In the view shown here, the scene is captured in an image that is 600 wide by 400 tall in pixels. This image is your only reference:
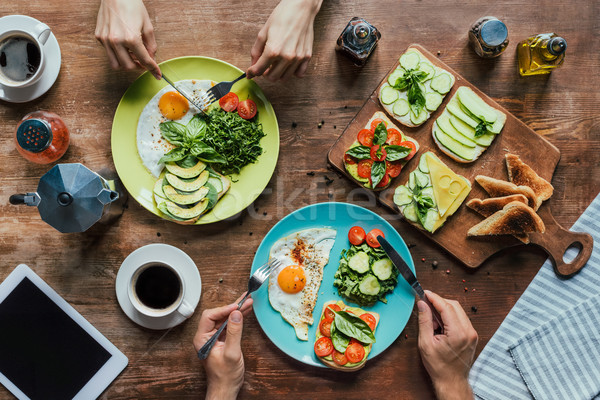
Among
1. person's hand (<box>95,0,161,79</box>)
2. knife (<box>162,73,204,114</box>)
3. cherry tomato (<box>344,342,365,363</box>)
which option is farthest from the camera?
cherry tomato (<box>344,342,365,363</box>)

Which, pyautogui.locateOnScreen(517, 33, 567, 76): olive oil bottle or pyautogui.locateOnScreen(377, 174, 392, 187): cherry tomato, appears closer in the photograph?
pyautogui.locateOnScreen(517, 33, 567, 76): olive oil bottle

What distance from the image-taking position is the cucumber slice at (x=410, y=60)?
2.71 meters

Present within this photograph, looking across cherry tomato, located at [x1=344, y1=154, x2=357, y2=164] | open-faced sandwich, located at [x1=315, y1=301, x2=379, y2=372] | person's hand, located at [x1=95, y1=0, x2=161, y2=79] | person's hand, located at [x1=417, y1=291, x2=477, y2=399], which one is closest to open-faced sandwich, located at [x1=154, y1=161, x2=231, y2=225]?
person's hand, located at [x1=95, y1=0, x2=161, y2=79]

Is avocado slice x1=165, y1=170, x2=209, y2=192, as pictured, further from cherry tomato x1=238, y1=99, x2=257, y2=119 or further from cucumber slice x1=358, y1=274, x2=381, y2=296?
cucumber slice x1=358, y1=274, x2=381, y2=296

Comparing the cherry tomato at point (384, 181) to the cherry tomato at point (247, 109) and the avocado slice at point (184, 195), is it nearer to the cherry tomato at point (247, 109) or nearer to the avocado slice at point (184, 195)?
the cherry tomato at point (247, 109)

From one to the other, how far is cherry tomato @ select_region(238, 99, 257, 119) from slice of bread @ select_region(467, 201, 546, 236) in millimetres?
1626

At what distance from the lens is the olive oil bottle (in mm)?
2551

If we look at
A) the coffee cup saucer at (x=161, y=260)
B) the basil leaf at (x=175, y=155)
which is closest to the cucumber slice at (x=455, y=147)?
the basil leaf at (x=175, y=155)

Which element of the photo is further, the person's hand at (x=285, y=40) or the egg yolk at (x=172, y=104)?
the egg yolk at (x=172, y=104)

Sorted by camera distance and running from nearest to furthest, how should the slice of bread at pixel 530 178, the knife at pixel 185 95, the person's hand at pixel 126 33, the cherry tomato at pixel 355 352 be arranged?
the person's hand at pixel 126 33, the knife at pixel 185 95, the cherry tomato at pixel 355 352, the slice of bread at pixel 530 178

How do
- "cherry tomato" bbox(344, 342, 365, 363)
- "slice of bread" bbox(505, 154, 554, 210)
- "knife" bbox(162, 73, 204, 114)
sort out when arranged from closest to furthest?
1. "knife" bbox(162, 73, 204, 114)
2. "cherry tomato" bbox(344, 342, 365, 363)
3. "slice of bread" bbox(505, 154, 554, 210)

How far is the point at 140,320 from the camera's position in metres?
2.68

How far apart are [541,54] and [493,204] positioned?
0.97m

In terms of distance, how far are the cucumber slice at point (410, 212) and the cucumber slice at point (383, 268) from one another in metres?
0.30
